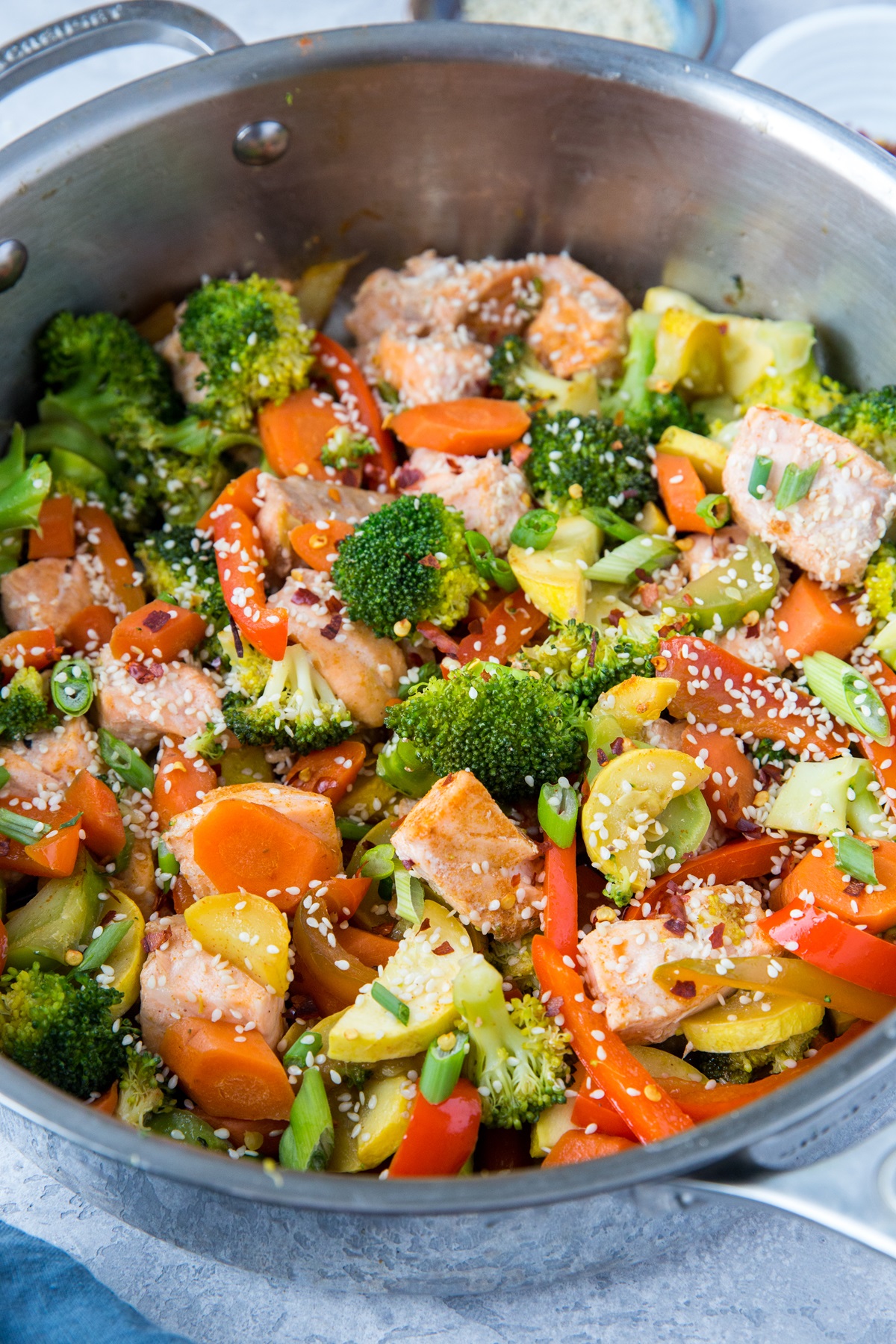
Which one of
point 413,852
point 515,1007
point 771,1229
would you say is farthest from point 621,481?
point 771,1229

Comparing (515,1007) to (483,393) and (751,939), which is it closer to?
(751,939)

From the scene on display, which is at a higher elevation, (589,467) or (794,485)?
(794,485)

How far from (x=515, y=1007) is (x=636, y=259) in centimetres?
201

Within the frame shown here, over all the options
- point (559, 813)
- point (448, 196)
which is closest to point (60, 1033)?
point (559, 813)

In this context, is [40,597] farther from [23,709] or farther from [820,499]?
[820,499]

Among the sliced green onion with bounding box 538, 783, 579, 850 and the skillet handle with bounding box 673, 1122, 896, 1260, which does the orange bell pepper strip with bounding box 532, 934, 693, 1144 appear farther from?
the skillet handle with bounding box 673, 1122, 896, 1260

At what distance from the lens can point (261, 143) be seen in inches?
106

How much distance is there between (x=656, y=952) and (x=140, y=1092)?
0.96 metres

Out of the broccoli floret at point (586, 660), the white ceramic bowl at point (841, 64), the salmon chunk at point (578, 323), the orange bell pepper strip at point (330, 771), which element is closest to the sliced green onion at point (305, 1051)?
the orange bell pepper strip at point (330, 771)

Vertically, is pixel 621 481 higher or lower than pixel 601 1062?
higher

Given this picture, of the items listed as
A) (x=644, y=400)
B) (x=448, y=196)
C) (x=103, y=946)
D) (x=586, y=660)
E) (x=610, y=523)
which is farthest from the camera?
(x=448, y=196)

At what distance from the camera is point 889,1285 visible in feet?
6.71

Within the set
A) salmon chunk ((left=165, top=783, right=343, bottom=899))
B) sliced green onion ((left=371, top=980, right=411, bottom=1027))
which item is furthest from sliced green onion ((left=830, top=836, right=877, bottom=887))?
salmon chunk ((left=165, top=783, right=343, bottom=899))

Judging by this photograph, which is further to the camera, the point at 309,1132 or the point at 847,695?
the point at 847,695
